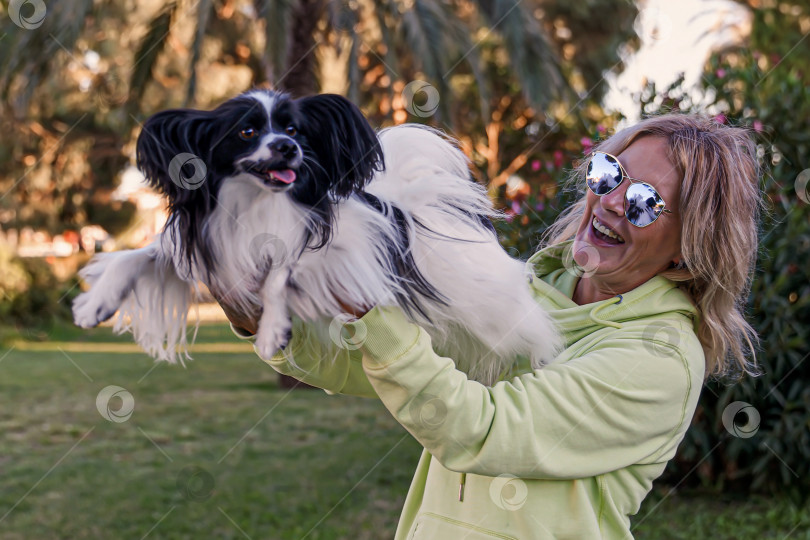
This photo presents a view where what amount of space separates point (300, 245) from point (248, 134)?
299 millimetres

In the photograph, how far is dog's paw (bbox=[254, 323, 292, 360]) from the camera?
1.68 metres

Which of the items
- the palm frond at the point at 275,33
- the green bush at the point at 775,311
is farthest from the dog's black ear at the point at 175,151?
the palm frond at the point at 275,33

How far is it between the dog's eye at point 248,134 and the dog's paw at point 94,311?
1.72 ft

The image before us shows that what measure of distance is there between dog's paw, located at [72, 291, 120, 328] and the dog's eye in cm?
52

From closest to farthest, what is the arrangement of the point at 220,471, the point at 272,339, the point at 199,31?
the point at 272,339, the point at 220,471, the point at 199,31

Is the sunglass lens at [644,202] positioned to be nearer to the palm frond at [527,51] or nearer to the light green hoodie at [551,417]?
the light green hoodie at [551,417]

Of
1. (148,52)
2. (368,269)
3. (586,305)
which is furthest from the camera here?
(148,52)

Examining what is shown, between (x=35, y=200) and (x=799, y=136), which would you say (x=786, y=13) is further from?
(x=35, y=200)

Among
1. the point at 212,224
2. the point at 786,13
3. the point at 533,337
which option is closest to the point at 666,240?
the point at 533,337

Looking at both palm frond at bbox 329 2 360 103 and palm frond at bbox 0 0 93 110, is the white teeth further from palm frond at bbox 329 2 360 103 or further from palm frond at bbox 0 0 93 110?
palm frond at bbox 0 0 93 110

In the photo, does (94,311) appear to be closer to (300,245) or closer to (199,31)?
(300,245)

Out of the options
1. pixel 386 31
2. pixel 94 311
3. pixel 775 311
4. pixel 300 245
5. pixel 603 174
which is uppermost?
pixel 603 174

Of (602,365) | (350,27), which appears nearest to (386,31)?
(350,27)

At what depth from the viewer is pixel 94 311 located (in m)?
1.88
